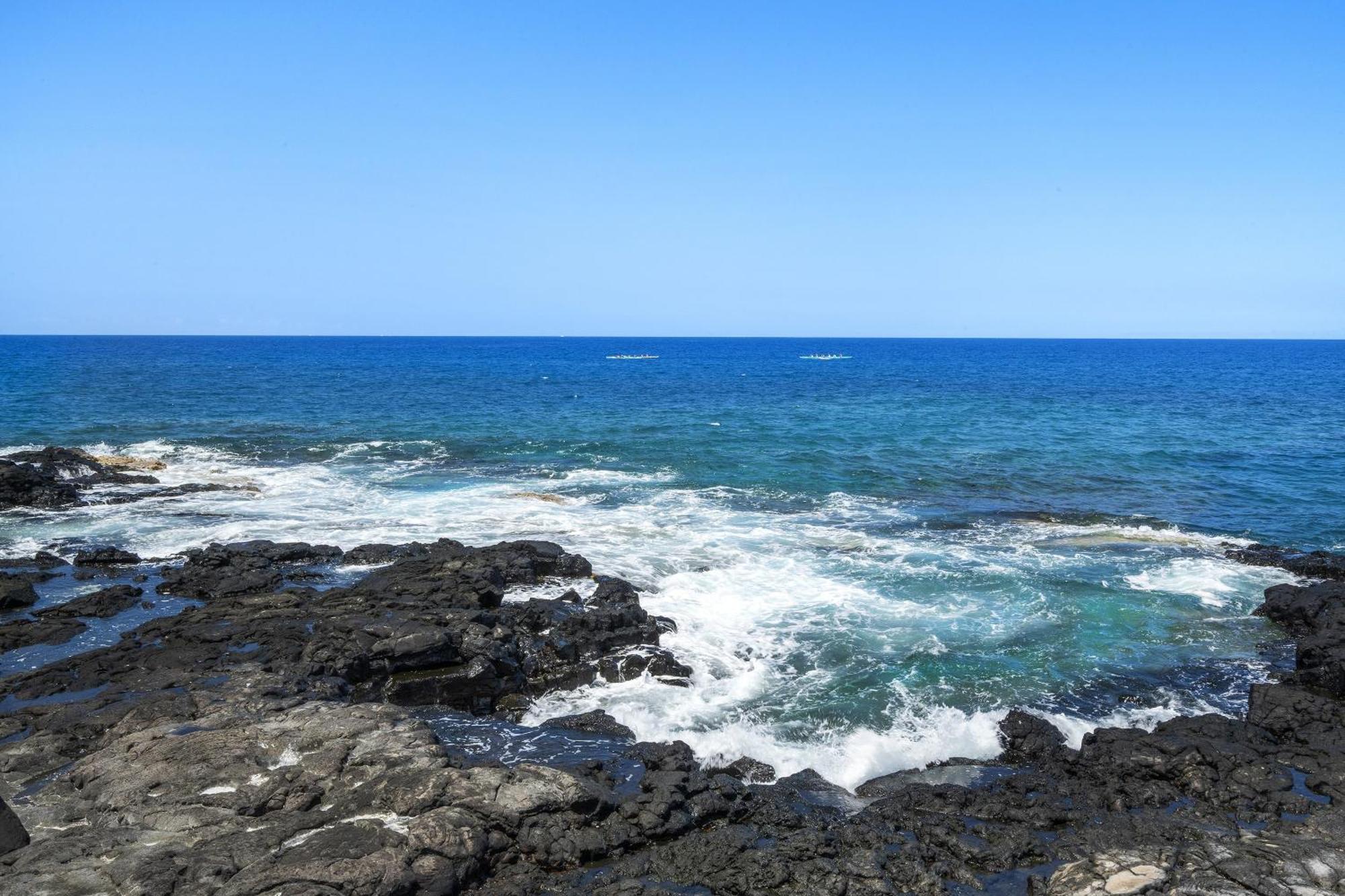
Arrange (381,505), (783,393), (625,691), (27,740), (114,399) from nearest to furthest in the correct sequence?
(27,740), (625,691), (381,505), (114,399), (783,393)

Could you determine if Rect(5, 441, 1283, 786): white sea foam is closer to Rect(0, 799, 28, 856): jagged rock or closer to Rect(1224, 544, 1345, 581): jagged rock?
Rect(1224, 544, 1345, 581): jagged rock

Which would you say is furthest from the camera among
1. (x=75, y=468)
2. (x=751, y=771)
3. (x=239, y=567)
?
(x=75, y=468)

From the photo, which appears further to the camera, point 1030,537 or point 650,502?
point 650,502

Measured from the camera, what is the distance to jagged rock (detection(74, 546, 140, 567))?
21906mm

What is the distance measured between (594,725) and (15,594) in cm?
1416

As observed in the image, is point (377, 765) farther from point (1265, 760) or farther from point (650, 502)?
point (650, 502)

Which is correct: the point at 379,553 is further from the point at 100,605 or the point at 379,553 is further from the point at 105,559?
the point at 105,559

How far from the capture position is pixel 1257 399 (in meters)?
70.4

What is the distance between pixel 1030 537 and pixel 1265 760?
1440 centimetres

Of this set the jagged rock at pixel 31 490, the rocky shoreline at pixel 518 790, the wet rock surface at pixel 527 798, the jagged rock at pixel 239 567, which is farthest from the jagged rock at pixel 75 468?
the wet rock surface at pixel 527 798

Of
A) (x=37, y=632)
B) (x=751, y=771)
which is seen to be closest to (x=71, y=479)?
(x=37, y=632)

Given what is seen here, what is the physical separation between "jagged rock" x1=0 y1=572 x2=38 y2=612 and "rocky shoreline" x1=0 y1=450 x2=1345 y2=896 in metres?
2.10

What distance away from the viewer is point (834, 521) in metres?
28.3

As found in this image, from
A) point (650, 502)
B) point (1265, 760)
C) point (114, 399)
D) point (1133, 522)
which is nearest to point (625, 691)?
point (1265, 760)
